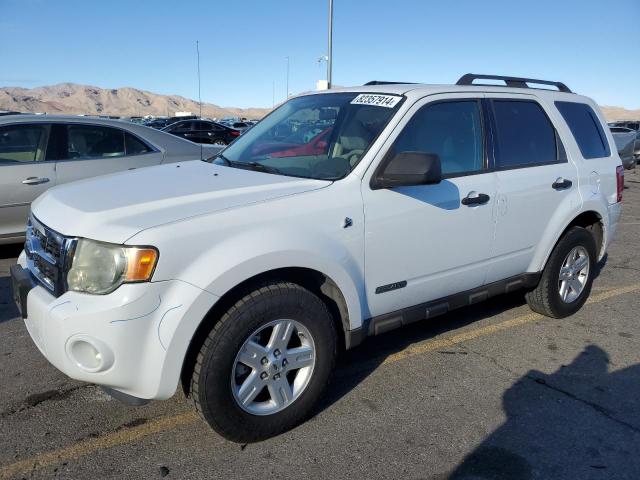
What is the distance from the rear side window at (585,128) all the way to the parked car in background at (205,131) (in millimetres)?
21257

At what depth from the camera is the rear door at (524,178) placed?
12.6ft

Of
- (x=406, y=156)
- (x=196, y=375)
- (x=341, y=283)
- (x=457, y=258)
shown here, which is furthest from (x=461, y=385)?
(x=196, y=375)

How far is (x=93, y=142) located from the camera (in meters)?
6.16

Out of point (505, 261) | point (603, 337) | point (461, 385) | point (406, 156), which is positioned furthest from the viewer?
point (603, 337)

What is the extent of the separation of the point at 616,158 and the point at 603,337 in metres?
1.66

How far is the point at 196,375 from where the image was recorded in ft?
8.41

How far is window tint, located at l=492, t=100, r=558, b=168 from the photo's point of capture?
392cm

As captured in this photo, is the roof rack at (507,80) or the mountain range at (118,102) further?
the mountain range at (118,102)

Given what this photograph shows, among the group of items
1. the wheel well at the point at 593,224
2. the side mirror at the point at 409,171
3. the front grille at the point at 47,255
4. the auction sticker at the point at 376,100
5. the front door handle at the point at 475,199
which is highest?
the auction sticker at the point at 376,100

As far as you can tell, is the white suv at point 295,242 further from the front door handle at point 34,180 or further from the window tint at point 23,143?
the window tint at point 23,143

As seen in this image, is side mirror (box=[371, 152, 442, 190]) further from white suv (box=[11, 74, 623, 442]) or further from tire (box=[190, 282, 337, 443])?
tire (box=[190, 282, 337, 443])

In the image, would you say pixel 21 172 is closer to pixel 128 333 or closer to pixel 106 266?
pixel 106 266

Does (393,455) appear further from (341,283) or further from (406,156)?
(406,156)

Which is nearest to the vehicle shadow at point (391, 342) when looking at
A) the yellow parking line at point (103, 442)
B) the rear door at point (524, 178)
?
the yellow parking line at point (103, 442)
